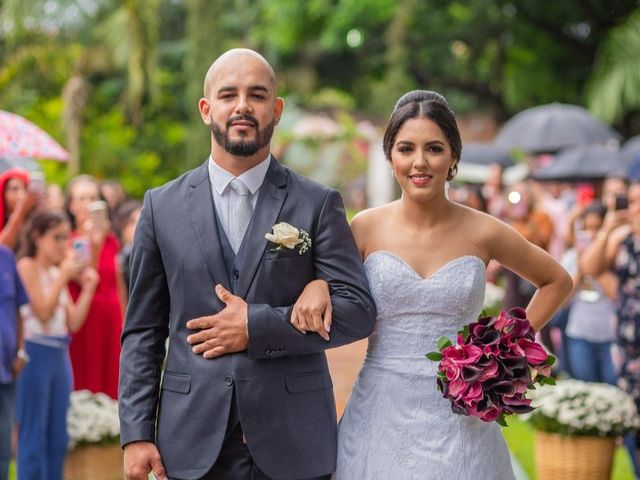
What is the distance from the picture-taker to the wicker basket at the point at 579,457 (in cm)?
751

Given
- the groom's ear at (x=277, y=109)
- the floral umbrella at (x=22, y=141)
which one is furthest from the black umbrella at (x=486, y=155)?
the groom's ear at (x=277, y=109)

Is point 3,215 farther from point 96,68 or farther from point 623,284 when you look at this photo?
point 96,68

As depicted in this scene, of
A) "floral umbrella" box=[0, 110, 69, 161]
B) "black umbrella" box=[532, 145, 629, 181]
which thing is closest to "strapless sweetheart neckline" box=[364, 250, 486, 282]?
"floral umbrella" box=[0, 110, 69, 161]

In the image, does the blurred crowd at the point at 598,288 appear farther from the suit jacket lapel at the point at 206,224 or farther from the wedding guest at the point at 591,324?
the suit jacket lapel at the point at 206,224

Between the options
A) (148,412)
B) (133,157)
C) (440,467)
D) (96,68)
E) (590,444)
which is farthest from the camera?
(96,68)

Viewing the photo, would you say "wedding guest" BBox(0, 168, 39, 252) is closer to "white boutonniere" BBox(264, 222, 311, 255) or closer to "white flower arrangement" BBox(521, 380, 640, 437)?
"white flower arrangement" BBox(521, 380, 640, 437)

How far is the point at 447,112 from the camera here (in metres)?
4.67

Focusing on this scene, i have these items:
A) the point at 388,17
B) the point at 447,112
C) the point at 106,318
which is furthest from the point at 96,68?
the point at 447,112

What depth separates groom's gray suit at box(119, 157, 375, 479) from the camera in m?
4.04

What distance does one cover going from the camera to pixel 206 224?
13.5 ft

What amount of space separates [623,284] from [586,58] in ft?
70.8

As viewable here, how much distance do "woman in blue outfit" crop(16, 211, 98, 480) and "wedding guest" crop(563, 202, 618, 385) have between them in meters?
4.17

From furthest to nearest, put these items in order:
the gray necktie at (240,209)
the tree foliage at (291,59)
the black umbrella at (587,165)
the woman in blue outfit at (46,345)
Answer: the tree foliage at (291,59), the black umbrella at (587,165), the woman in blue outfit at (46,345), the gray necktie at (240,209)

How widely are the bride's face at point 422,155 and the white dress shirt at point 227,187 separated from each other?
67cm
